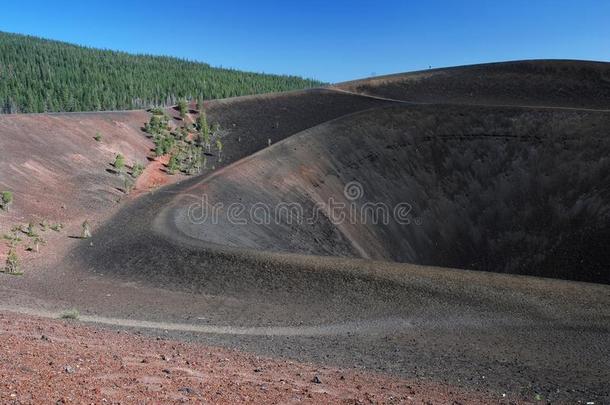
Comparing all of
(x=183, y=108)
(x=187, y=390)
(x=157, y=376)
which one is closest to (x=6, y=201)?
(x=157, y=376)

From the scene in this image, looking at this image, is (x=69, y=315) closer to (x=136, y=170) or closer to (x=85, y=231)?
(x=85, y=231)

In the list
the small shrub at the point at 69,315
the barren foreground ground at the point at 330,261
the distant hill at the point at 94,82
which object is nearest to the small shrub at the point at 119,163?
the barren foreground ground at the point at 330,261

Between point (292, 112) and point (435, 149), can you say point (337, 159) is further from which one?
point (292, 112)

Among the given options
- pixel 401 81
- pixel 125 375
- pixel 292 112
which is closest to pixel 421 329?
pixel 125 375

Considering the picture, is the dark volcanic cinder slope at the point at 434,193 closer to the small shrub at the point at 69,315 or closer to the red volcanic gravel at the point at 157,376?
the small shrub at the point at 69,315

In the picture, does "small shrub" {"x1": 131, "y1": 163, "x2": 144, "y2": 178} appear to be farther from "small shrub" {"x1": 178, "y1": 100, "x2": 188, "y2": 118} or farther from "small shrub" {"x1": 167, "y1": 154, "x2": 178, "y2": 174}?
"small shrub" {"x1": 178, "y1": 100, "x2": 188, "y2": 118}

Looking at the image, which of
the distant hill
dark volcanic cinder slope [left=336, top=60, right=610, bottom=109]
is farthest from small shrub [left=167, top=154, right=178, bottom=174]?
dark volcanic cinder slope [left=336, top=60, right=610, bottom=109]
